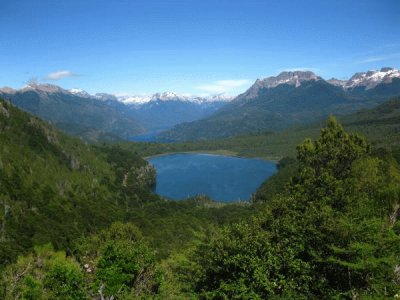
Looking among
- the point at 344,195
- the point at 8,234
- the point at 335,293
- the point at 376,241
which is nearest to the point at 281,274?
the point at 335,293

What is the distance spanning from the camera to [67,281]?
53344mm

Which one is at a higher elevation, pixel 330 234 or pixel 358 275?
pixel 330 234

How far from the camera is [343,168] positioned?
8344 centimetres

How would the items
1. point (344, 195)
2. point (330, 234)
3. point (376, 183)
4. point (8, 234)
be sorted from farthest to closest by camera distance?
point (8, 234) → point (376, 183) → point (344, 195) → point (330, 234)

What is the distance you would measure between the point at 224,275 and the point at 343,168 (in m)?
51.3

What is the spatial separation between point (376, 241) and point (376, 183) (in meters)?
49.7

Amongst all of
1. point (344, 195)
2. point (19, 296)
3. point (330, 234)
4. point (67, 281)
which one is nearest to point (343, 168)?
point (344, 195)

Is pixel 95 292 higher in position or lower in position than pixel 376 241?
lower

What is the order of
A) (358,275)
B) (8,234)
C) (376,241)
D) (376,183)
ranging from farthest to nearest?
1. (8,234)
2. (376,183)
3. (358,275)
4. (376,241)

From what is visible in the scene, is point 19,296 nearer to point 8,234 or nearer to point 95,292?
point 95,292

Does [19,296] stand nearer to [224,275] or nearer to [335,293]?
[224,275]

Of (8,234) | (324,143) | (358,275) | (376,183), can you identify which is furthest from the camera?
(8,234)

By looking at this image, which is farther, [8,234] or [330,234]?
[8,234]

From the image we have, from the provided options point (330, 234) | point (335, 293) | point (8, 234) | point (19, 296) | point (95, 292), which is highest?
point (330, 234)
